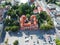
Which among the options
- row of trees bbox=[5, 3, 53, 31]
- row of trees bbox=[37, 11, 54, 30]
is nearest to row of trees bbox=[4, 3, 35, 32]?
row of trees bbox=[5, 3, 53, 31]

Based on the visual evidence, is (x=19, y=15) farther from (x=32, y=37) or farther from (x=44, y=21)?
(x=32, y=37)

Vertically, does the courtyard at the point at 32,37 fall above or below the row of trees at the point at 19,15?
below

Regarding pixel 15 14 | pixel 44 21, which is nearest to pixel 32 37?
pixel 44 21

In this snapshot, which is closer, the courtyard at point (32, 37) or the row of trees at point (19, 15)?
the courtyard at point (32, 37)

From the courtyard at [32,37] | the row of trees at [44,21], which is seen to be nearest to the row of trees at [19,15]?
the row of trees at [44,21]

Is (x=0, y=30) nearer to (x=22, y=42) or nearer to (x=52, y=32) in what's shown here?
(x=22, y=42)


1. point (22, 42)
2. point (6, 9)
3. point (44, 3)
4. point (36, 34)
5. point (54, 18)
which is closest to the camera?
point (22, 42)

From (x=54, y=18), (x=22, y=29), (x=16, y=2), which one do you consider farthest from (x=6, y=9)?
(x=54, y=18)

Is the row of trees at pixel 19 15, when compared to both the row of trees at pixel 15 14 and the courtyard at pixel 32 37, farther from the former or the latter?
the courtyard at pixel 32 37

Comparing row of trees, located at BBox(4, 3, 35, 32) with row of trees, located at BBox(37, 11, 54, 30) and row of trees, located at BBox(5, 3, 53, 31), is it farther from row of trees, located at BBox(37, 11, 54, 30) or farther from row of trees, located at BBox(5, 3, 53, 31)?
row of trees, located at BBox(37, 11, 54, 30)

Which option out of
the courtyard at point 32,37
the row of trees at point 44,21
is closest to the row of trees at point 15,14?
the courtyard at point 32,37

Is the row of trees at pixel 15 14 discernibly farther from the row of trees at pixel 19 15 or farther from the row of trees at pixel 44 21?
the row of trees at pixel 44 21
